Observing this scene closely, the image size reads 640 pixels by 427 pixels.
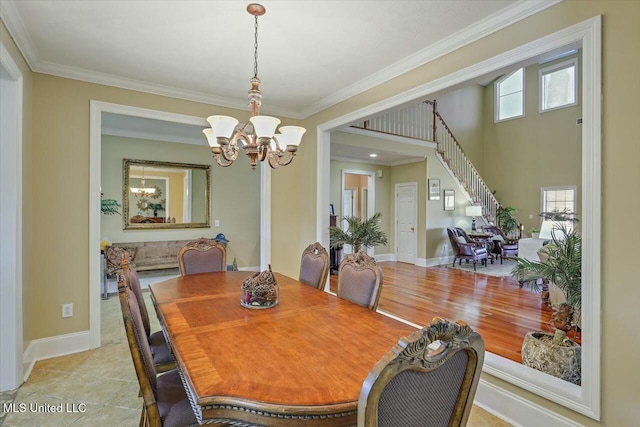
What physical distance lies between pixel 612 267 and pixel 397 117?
5477 millimetres

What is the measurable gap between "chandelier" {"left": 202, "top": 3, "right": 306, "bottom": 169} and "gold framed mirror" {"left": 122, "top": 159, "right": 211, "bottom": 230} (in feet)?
13.2

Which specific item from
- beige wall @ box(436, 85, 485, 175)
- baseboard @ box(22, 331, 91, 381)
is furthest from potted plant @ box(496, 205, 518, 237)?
baseboard @ box(22, 331, 91, 381)

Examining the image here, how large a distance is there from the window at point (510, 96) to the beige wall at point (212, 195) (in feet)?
26.5

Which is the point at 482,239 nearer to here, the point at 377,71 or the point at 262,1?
the point at 377,71

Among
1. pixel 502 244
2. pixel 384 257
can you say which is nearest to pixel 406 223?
pixel 384 257

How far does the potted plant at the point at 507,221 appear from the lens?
347 inches

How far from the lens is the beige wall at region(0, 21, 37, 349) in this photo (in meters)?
2.54

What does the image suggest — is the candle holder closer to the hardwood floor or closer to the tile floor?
the tile floor

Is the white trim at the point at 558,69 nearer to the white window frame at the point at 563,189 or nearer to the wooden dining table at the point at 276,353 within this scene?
the white window frame at the point at 563,189

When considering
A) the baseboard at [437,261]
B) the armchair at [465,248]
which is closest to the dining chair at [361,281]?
the armchair at [465,248]

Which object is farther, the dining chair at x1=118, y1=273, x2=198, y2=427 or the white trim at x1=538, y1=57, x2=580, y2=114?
the white trim at x1=538, y1=57, x2=580, y2=114

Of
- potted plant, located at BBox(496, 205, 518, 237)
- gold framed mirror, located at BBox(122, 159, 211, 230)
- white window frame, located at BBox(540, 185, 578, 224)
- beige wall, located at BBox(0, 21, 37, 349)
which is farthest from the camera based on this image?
potted plant, located at BBox(496, 205, 518, 237)

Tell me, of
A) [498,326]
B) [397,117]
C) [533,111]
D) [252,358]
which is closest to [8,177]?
[252,358]

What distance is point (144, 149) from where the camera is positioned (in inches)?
225
